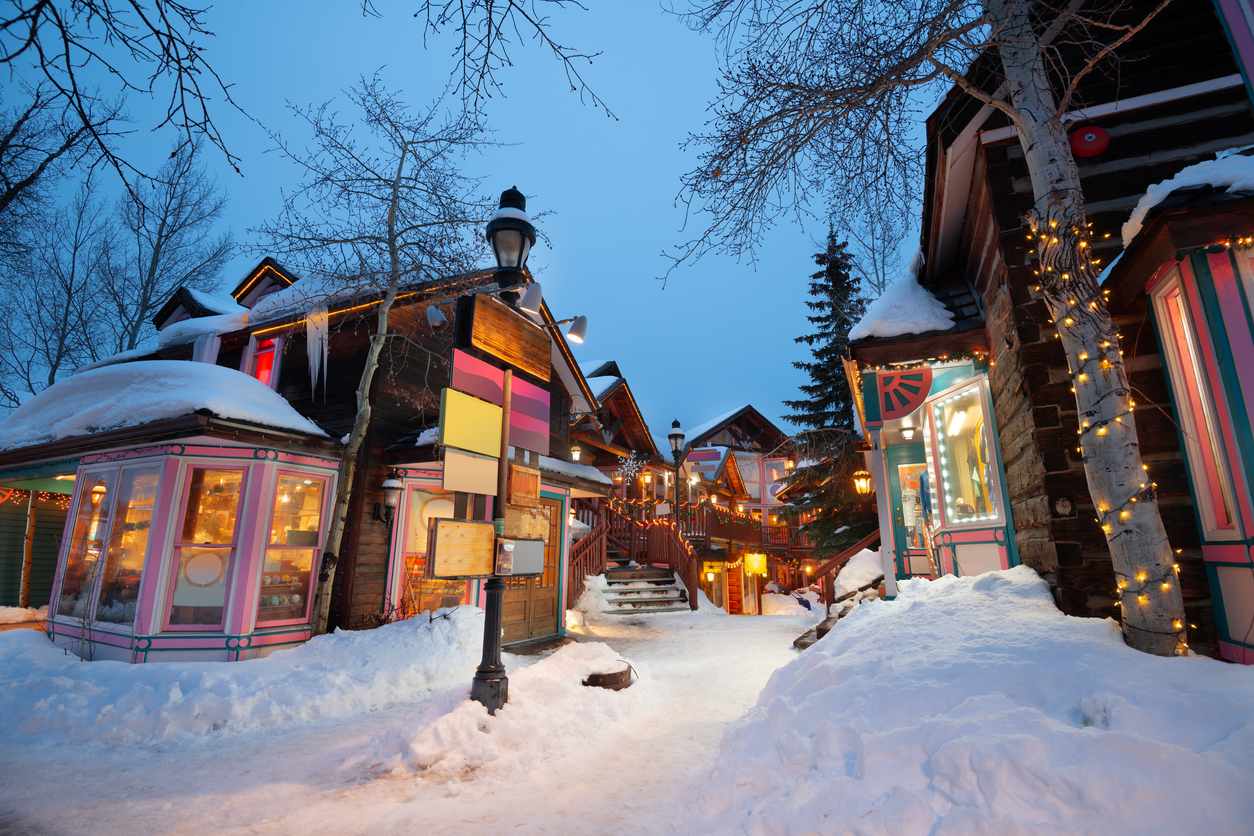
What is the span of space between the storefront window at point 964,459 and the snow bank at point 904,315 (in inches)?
42.1

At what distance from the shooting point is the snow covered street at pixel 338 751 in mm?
3533

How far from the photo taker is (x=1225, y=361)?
332cm

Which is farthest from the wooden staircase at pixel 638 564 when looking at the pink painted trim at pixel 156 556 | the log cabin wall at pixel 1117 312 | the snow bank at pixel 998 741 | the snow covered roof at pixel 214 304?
the snow bank at pixel 998 741

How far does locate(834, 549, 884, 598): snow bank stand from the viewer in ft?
34.9

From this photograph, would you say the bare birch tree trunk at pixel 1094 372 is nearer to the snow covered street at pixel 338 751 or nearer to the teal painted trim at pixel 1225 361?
the teal painted trim at pixel 1225 361

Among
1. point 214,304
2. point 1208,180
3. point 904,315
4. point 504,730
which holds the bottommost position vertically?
point 504,730

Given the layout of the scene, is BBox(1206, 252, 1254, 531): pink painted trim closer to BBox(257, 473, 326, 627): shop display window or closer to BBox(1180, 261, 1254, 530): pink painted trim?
BBox(1180, 261, 1254, 530): pink painted trim

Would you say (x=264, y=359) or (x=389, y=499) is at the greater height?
(x=264, y=359)

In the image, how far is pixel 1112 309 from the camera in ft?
14.1

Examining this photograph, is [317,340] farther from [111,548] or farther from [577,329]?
[577,329]

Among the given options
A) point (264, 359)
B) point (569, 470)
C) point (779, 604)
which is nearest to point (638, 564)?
point (569, 470)

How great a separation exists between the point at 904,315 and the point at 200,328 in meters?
13.9

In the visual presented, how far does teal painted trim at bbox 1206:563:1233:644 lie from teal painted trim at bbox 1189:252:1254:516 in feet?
2.64

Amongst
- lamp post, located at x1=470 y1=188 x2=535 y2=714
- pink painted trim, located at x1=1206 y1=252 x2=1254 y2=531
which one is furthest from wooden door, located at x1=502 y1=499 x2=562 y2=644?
pink painted trim, located at x1=1206 y1=252 x2=1254 y2=531
